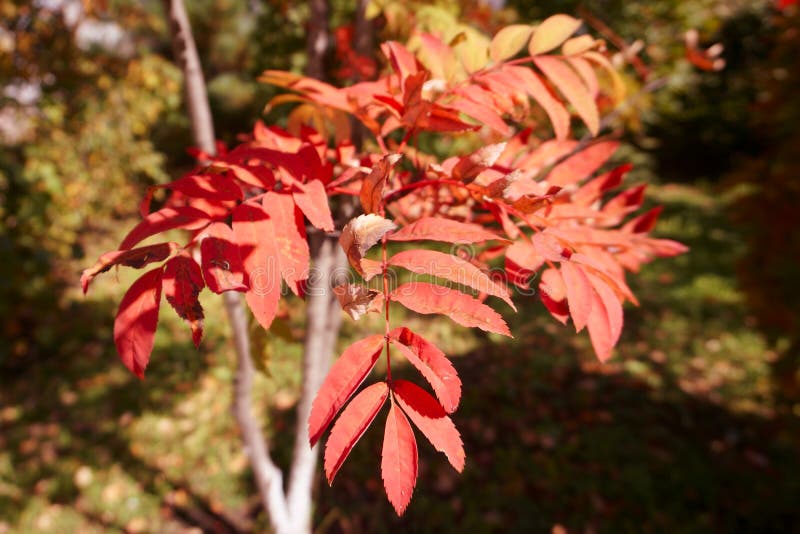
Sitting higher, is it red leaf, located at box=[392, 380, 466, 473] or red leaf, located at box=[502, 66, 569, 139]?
red leaf, located at box=[502, 66, 569, 139]

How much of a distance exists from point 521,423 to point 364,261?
113 inches

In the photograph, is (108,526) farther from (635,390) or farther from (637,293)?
(637,293)

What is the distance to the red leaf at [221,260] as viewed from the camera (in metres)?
0.61

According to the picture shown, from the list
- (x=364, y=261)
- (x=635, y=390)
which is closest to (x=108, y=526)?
(x=364, y=261)

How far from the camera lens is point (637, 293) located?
497 centimetres

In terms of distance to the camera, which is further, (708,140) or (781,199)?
(708,140)

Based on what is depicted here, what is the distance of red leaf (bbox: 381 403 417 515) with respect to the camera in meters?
0.57

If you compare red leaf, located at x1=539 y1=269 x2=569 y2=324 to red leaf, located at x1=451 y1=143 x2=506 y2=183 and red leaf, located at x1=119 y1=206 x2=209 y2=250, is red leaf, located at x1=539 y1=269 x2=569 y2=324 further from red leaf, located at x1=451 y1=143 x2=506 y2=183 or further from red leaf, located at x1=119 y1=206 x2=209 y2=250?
red leaf, located at x1=119 y1=206 x2=209 y2=250

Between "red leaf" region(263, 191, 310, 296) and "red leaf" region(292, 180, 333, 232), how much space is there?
0.07ft

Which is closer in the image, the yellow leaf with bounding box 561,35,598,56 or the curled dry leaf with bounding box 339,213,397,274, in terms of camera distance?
the curled dry leaf with bounding box 339,213,397,274

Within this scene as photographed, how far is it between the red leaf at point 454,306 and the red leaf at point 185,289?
0.25 meters

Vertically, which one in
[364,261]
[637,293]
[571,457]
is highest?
[364,261]

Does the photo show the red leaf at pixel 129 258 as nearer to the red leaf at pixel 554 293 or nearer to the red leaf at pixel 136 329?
the red leaf at pixel 136 329

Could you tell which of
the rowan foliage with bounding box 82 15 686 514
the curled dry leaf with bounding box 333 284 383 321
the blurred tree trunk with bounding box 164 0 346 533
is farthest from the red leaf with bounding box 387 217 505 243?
the blurred tree trunk with bounding box 164 0 346 533
